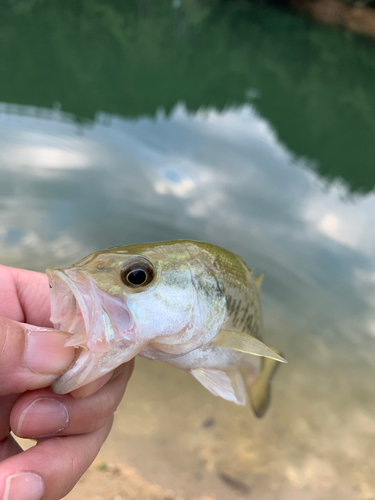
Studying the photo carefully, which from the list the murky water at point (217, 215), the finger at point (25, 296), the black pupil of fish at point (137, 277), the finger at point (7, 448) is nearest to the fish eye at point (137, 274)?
the black pupil of fish at point (137, 277)

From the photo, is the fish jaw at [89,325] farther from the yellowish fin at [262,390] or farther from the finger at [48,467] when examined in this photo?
the yellowish fin at [262,390]

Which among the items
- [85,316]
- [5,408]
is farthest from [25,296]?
[85,316]

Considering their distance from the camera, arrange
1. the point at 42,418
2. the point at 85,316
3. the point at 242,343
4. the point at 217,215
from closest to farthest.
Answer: the point at 85,316
the point at 42,418
the point at 242,343
the point at 217,215

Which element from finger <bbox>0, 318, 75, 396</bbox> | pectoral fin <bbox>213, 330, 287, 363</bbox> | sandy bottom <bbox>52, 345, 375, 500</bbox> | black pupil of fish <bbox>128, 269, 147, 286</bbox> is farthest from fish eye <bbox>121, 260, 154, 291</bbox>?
sandy bottom <bbox>52, 345, 375, 500</bbox>

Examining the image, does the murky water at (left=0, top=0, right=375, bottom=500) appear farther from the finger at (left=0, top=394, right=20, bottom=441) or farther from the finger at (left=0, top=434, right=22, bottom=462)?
the finger at (left=0, top=394, right=20, bottom=441)

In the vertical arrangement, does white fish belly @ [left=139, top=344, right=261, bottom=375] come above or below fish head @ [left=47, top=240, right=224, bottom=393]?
below

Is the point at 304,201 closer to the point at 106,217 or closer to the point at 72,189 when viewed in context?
the point at 106,217

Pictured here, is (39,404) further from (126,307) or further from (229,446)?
(229,446)
